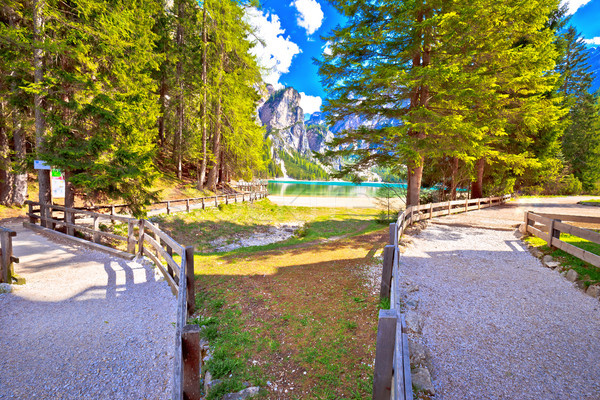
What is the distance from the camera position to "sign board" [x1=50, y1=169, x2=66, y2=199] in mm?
10161

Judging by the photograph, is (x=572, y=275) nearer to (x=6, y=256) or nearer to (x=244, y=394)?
(x=244, y=394)

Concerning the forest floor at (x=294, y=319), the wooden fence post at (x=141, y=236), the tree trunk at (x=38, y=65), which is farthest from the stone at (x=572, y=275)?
the tree trunk at (x=38, y=65)

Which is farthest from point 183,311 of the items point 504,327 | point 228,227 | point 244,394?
point 228,227

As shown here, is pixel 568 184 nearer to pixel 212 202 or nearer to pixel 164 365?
pixel 212 202

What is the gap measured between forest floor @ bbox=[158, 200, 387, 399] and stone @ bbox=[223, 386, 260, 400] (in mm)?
98

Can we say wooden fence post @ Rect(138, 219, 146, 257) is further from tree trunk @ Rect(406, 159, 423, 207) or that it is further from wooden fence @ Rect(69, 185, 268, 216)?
tree trunk @ Rect(406, 159, 423, 207)

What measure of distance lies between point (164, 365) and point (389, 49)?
1260 centimetres

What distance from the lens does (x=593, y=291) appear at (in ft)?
16.7

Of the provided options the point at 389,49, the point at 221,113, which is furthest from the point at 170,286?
the point at 221,113

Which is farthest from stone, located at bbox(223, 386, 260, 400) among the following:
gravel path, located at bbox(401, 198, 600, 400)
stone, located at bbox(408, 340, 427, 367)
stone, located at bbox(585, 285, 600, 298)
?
stone, located at bbox(585, 285, 600, 298)

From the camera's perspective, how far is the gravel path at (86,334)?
10.8 ft

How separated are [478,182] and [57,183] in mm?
25518

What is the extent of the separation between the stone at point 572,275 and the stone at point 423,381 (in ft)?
17.9

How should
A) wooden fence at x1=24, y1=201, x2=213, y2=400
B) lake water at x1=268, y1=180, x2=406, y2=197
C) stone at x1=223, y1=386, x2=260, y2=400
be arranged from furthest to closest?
lake water at x1=268, y1=180, x2=406, y2=197 → stone at x1=223, y1=386, x2=260, y2=400 → wooden fence at x1=24, y1=201, x2=213, y2=400
